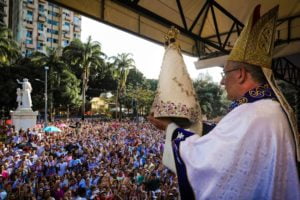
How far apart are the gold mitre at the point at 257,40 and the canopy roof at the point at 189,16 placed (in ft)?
7.38


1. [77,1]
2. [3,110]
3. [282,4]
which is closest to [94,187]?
[77,1]

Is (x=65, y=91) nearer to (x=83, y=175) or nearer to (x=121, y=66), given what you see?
(x=121, y=66)

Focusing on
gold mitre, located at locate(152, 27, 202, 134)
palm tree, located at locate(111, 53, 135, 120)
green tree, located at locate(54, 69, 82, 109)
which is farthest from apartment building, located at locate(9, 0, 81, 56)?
gold mitre, located at locate(152, 27, 202, 134)

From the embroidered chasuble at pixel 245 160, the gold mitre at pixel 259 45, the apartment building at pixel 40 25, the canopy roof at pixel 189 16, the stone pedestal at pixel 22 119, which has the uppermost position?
the apartment building at pixel 40 25

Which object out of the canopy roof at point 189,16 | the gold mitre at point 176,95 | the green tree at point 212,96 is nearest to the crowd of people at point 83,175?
the canopy roof at point 189,16

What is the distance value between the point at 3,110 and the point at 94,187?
1137 inches

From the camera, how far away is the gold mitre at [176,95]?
1.53 meters

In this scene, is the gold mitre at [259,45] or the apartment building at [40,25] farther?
the apartment building at [40,25]

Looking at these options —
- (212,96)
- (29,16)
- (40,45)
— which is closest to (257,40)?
(212,96)

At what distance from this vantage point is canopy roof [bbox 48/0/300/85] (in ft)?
13.0

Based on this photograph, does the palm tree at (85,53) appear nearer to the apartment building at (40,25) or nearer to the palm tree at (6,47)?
the palm tree at (6,47)

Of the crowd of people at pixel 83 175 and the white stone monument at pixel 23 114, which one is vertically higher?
the white stone monument at pixel 23 114

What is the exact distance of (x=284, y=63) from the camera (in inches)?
360

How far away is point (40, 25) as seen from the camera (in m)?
61.8
